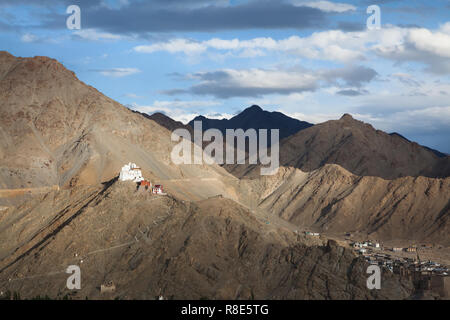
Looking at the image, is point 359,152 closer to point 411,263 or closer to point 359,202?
point 359,202

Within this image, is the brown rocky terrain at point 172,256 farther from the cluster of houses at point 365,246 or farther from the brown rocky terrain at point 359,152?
the brown rocky terrain at point 359,152

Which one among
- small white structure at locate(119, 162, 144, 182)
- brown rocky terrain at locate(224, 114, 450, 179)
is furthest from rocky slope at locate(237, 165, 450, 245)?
small white structure at locate(119, 162, 144, 182)

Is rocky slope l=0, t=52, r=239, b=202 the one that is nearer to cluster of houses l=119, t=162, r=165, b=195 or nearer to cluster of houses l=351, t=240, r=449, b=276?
cluster of houses l=119, t=162, r=165, b=195

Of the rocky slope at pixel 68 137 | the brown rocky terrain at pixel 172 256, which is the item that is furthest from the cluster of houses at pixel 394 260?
the rocky slope at pixel 68 137

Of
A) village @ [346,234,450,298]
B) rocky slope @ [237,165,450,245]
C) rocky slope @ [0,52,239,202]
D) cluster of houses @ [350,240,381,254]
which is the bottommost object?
village @ [346,234,450,298]

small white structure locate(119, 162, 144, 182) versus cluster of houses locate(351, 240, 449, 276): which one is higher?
small white structure locate(119, 162, 144, 182)

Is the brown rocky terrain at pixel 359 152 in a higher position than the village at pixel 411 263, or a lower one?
higher

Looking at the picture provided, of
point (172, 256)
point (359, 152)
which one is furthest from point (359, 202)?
point (172, 256)

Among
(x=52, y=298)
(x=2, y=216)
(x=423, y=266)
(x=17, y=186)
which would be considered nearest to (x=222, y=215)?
(x=52, y=298)

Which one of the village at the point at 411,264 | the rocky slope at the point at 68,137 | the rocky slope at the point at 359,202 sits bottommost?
the village at the point at 411,264
